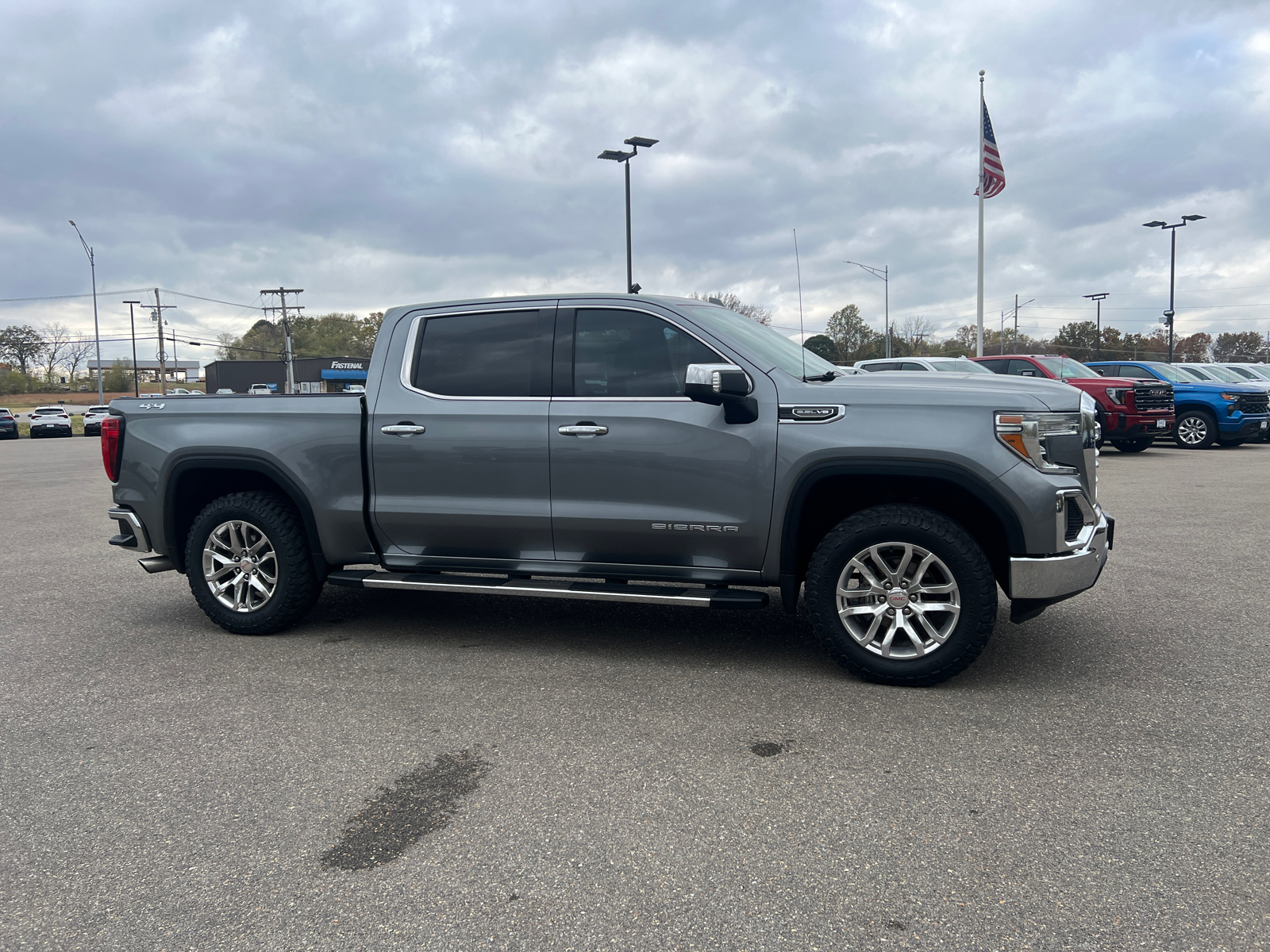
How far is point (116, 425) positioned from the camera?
5984 mm

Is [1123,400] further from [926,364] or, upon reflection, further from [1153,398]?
[926,364]

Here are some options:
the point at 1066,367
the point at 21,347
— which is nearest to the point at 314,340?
the point at 21,347

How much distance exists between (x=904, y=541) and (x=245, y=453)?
12.3 feet

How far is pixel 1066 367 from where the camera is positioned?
60.1 feet

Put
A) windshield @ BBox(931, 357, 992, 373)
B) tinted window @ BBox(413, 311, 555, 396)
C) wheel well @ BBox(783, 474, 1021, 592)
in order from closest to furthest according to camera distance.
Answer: wheel well @ BBox(783, 474, 1021, 592)
tinted window @ BBox(413, 311, 555, 396)
windshield @ BBox(931, 357, 992, 373)

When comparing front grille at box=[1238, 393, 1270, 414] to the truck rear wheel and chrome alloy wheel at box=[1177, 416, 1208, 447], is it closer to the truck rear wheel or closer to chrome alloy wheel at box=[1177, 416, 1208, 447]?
chrome alloy wheel at box=[1177, 416, 1208, 447]

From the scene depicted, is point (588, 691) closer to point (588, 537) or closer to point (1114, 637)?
point (588, 537)

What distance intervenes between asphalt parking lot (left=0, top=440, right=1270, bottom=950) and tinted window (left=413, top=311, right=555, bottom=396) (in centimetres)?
148

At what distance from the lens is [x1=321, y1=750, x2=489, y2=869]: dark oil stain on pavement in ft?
10.1

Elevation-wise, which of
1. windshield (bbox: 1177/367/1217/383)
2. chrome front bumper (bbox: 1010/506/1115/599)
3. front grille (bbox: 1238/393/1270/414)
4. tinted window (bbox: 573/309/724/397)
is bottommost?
chrome front bumper (bbox: 1010/506/1115/599)

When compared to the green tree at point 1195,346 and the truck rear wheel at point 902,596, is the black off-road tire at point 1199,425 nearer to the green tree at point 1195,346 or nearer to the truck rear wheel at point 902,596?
the truck rear wheel at point 902,596

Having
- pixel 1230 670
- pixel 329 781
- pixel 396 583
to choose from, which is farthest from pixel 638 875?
pixel 1230 670

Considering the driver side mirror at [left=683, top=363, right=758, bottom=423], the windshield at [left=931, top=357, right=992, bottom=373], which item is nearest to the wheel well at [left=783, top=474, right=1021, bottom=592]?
the driver side mirror at [left=683, top=363, right=758, bottom=423]

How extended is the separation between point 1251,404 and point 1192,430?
1.14m
